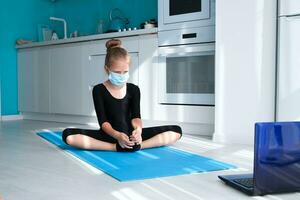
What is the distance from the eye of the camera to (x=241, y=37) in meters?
2.50

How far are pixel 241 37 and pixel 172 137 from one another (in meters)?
0.78

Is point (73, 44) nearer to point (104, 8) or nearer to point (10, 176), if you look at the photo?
point (104, 8)

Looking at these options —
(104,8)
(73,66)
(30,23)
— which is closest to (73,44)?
(73,66)

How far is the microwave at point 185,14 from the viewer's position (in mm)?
2858

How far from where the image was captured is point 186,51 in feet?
Result: 9.75

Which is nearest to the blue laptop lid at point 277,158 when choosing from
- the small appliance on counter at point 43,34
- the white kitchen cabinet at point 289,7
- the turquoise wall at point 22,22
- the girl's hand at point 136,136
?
the girl's hand at point 136,136

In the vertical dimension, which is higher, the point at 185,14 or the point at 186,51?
the point at 185,14

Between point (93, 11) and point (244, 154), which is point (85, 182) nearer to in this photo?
point (244, 154)

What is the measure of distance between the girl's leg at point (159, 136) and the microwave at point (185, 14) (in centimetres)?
91

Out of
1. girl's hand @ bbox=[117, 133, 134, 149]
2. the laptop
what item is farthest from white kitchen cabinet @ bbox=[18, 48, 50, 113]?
Result: the laptop

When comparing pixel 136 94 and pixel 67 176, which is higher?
pixel 136 94

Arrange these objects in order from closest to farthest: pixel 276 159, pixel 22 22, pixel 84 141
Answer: pixel 276 159 < pixel 84 141 < pixel 22 22

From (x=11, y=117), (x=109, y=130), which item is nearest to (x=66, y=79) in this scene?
(x=11, y=117)

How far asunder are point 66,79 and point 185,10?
162cm
